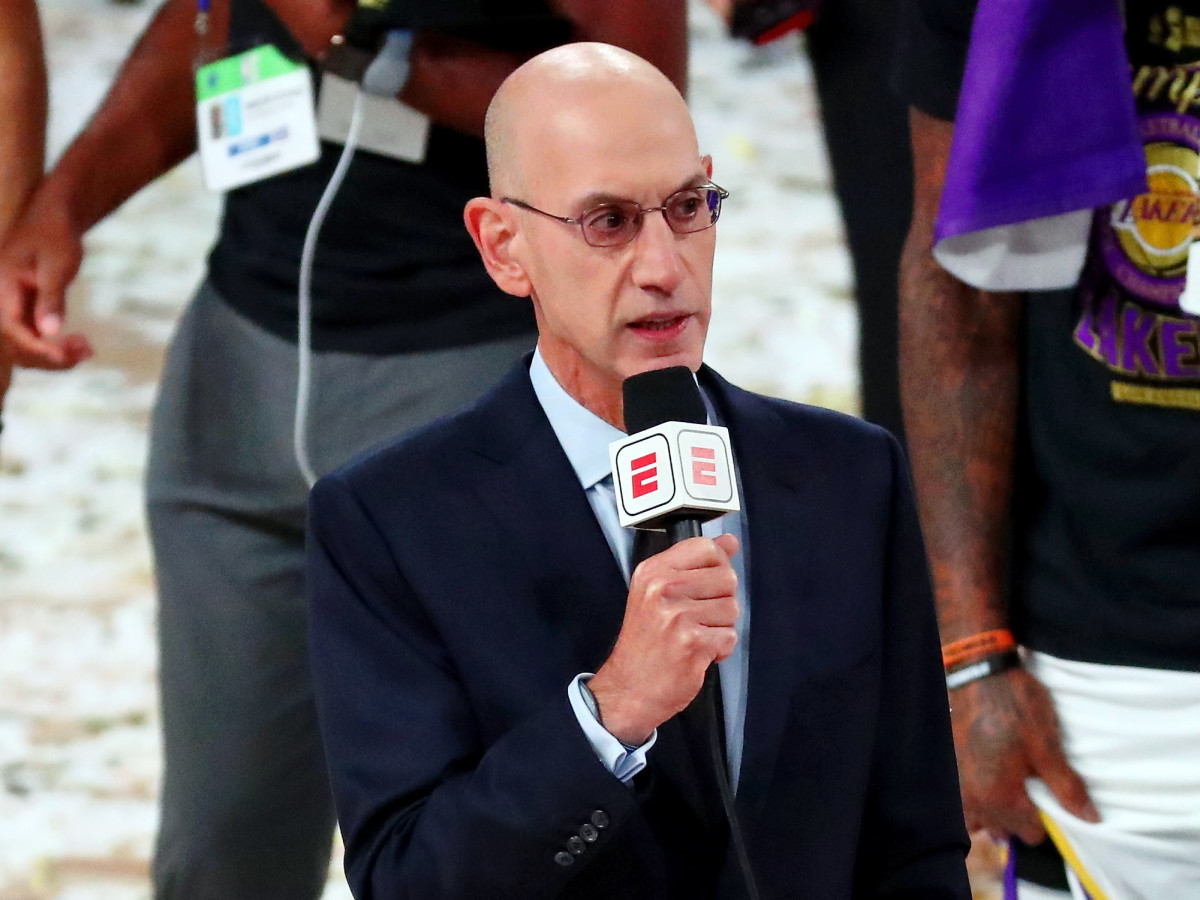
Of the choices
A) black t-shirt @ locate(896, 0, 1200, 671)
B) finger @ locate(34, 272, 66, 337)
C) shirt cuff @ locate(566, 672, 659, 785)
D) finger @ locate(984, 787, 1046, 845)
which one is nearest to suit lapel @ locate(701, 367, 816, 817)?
shirt cuff @ locate(566, 672, 659, 785)

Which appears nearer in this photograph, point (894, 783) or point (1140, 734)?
point (894, 783)

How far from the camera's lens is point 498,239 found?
1198mm

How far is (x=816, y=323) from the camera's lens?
192 inches

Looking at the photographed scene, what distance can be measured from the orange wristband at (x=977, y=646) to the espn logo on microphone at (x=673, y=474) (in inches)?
31.1

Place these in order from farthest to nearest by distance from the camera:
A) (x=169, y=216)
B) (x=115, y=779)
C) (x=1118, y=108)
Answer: (x=169, y=216) < (x=115, y=779) < (x=1118, y=108)

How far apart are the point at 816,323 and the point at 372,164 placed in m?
3.22

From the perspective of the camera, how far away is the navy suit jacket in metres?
1.10

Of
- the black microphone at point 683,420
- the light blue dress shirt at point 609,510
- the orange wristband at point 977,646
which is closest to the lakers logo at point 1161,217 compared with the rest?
the orange wristband at point 977,646

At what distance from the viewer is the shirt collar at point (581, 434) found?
1206 millimetres

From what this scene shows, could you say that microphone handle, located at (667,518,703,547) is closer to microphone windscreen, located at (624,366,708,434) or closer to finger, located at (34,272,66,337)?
microphone windscreen, located at (624,366,708,434)

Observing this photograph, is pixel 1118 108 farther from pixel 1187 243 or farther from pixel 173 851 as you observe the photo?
pixel 173 851

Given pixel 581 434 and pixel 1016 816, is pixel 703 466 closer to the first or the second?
pixel 581 434

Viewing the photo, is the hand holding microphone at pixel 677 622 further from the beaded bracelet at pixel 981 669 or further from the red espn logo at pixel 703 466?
the beaded bracelet at pixel 981 669

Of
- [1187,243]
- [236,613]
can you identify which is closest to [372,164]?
[236,613]
